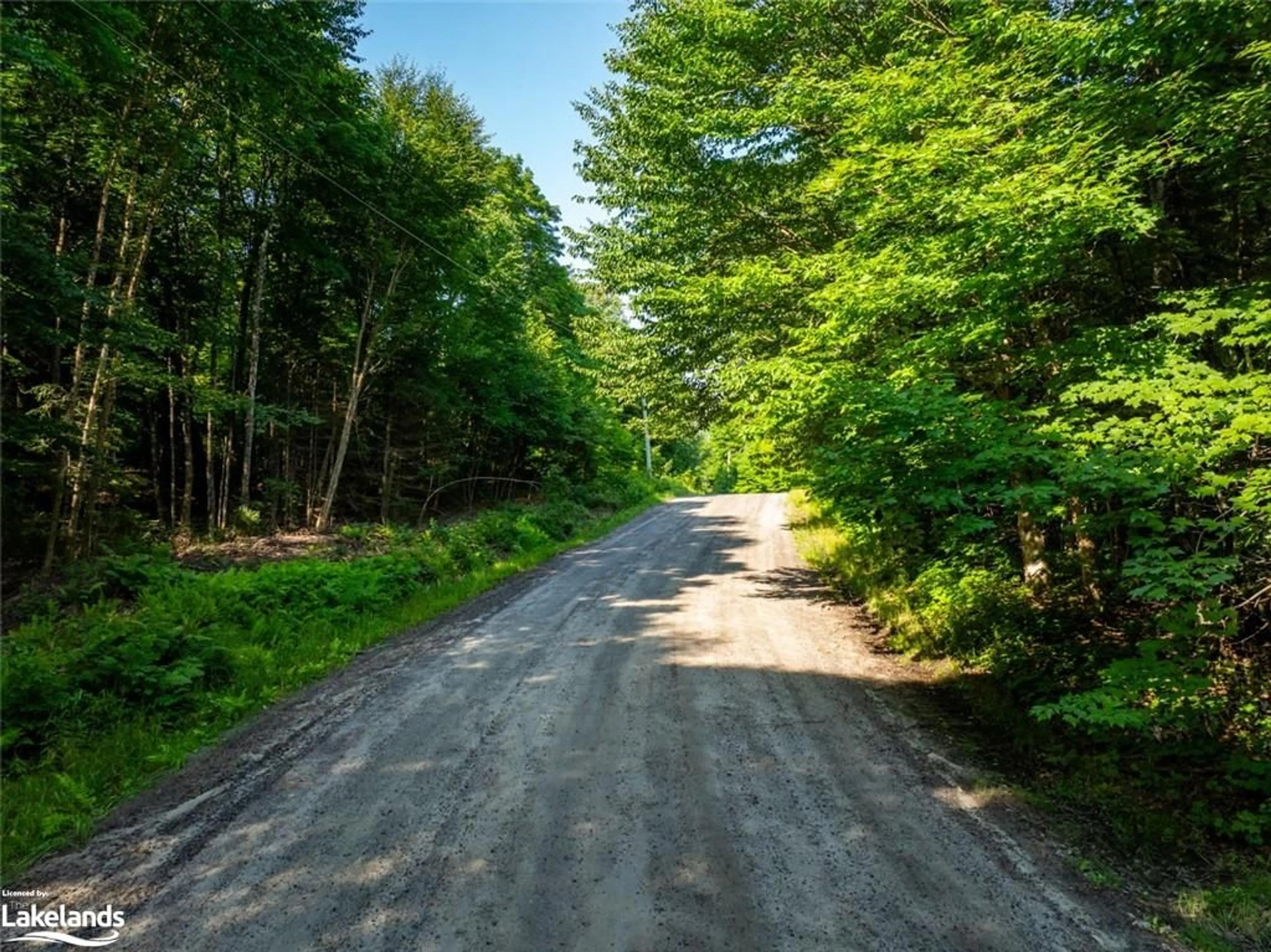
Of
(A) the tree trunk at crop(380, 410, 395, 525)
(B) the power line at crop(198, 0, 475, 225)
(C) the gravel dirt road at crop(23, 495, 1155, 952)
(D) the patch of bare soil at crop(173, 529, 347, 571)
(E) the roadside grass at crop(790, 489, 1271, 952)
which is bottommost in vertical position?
(E) the roadside grass at crop(790, 489, 1271, 952)

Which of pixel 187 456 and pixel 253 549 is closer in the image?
pixel 253 549

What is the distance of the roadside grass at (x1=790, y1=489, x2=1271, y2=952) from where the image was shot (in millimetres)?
2500

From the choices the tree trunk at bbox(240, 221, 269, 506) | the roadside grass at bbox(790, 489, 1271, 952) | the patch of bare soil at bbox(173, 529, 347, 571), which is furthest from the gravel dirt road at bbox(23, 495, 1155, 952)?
the tree trunk at bbox(240, 221, 269, 506)

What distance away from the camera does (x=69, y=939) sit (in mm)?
2482

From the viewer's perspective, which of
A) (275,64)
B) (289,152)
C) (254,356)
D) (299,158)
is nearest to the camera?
(275,64)

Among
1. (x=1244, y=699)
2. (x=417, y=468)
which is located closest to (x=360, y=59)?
(x=417, y=468)

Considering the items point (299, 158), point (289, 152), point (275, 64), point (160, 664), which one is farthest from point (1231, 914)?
point (299, 158)

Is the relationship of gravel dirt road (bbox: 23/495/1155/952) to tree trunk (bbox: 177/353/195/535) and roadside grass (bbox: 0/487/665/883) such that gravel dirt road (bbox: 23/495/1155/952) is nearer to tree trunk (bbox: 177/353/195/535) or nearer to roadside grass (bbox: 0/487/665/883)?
roadside grass (bbox: 0/487/665/883)

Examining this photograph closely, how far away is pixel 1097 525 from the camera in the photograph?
13.5 ft

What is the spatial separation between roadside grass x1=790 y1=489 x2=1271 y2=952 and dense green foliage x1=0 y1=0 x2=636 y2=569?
10131 mm

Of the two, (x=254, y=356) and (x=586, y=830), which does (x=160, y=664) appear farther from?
(x=254, y=356)

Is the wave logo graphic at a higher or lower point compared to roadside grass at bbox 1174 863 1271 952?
higher

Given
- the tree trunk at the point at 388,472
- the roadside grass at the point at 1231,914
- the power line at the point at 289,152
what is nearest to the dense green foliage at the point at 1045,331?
the roadside grass at the point at 1231,914

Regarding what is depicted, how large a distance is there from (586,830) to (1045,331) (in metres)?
6.67
